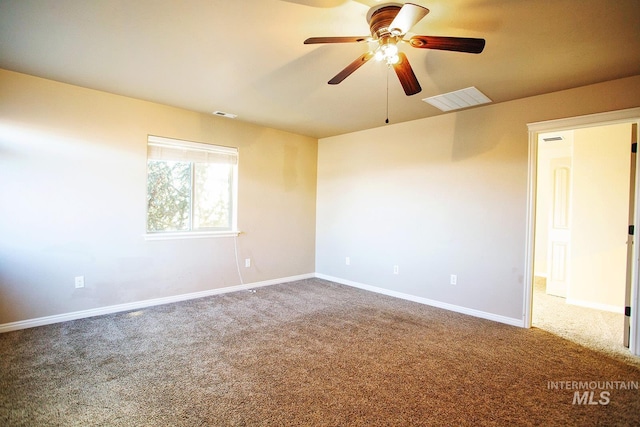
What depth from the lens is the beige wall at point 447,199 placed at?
3.40 meters

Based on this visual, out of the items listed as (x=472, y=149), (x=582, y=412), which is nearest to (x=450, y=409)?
(x=582, y=412)

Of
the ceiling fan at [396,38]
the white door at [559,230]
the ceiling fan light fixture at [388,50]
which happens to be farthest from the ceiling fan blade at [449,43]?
the white door at [559,230]

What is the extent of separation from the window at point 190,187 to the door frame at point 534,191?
3.78 metres

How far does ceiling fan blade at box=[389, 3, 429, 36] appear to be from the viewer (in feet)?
5.08

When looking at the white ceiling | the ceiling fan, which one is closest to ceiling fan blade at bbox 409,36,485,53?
the ceiling fan

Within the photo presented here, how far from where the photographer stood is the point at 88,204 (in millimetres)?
3369

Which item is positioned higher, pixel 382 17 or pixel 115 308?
pixel 382 17

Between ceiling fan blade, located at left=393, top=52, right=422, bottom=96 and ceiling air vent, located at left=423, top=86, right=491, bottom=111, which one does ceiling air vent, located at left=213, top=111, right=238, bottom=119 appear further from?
ceiling fan blade, located at left=393, top=52, right=422, bottom=96

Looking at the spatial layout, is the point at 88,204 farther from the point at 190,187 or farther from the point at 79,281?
the point at 190,187

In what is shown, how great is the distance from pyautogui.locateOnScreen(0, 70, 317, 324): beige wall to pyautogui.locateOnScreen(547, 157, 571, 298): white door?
4807 millimetres

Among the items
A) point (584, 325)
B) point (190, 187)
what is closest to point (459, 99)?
point (584, 325)

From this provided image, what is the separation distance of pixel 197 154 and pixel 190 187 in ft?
1.52

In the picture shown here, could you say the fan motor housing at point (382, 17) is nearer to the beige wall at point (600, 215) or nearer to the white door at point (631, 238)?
the white door at point (631, 238)

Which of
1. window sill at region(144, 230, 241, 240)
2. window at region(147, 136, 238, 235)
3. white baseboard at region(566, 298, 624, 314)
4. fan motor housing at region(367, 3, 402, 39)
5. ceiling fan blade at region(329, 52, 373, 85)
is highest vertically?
fan motor housing at region(367, 3, 402, 39)
